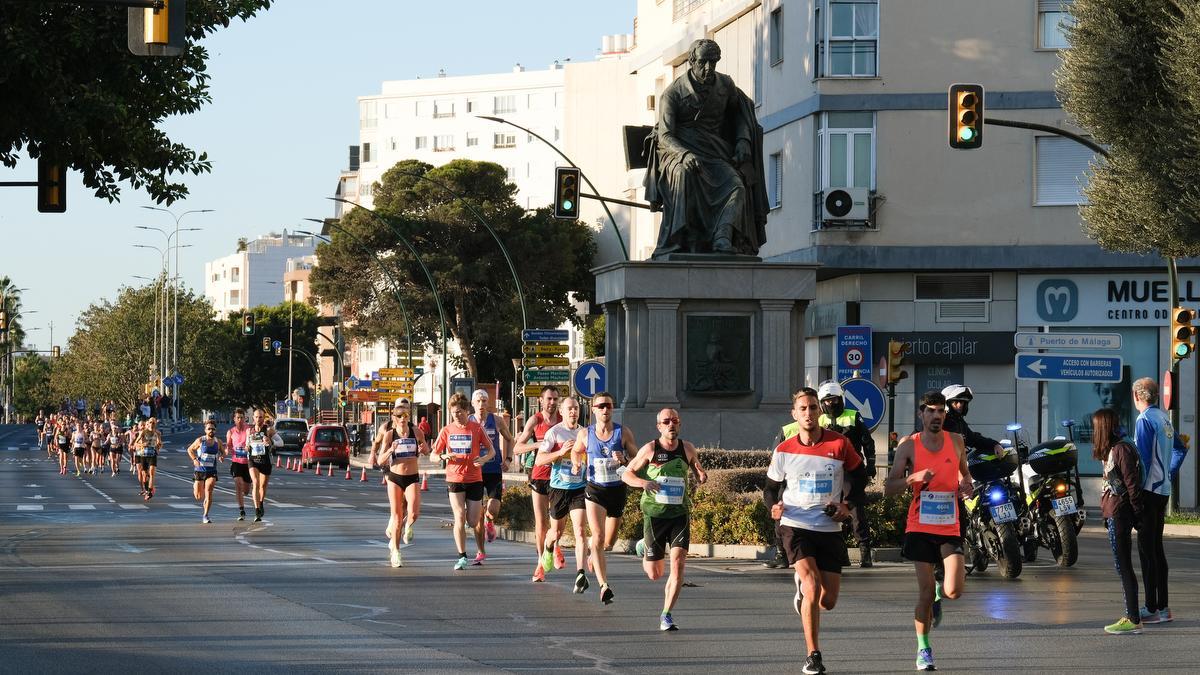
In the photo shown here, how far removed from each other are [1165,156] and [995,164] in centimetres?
1350

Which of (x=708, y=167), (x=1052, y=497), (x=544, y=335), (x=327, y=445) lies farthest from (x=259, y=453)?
(x=327, y=445)

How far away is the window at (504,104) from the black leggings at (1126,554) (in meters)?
116

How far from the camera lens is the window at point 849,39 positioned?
1492 inches

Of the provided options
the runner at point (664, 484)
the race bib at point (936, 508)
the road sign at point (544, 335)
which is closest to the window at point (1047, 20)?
the road sign at point (544, 335)

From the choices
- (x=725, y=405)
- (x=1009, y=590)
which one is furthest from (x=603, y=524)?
(x=725, y=405)

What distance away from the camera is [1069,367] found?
27.6m

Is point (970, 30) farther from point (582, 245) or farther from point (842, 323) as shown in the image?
point (582, 245)

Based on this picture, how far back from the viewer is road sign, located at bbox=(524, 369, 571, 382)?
3928 centimetres

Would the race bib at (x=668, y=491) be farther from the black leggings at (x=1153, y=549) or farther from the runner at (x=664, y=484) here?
the black leggings at (x=1153, y=549)

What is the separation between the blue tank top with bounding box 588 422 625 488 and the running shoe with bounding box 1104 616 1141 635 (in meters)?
4.22

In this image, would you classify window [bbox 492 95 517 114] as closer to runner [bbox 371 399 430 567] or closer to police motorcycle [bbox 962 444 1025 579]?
runner [bbox 371 399 430 567]

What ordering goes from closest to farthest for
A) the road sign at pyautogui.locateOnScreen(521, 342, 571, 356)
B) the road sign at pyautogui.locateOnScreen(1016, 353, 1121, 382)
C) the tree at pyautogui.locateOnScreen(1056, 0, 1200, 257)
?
1. the tree at pyautogui.locateOnScreen(1056, 0, 1200, 257)
2. the road sign at pyautogui.locateOnScreen(1016, 353, 1121, 382)
3. the road sign at pyautogui.locateOnScreen(521, 342, 571, 356)

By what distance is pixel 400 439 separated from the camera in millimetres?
19750

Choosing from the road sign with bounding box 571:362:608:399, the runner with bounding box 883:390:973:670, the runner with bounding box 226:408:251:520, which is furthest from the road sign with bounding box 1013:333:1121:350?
the runner with bounding box 883:390:973:670
